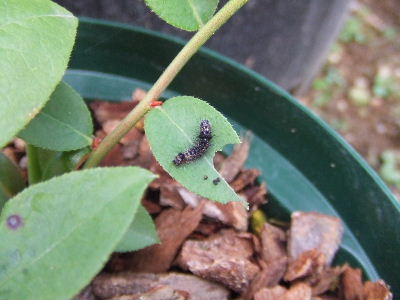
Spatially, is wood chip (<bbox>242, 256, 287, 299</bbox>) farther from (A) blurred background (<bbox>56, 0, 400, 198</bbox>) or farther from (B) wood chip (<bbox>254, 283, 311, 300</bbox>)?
(A) blurred background (<bbox>56, 0, 400, 198</bbox>)

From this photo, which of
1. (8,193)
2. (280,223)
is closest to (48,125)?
(8,193)

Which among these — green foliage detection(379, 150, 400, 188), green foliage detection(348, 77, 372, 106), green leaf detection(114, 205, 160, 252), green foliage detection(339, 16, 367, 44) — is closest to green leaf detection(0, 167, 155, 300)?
green leaf detection(114, 205, 160, 252)

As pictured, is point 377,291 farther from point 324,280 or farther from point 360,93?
point 360,93

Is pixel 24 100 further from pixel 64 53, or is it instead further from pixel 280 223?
pixel 280 223

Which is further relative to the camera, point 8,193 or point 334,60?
point 334,60

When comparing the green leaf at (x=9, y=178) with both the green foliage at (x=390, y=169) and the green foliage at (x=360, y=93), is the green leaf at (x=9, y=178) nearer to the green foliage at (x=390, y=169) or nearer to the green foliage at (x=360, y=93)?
the green foliage at (x=390, y=169)

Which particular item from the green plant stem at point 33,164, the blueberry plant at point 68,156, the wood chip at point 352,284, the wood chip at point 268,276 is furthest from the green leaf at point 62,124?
the wood chip at point 352,284
